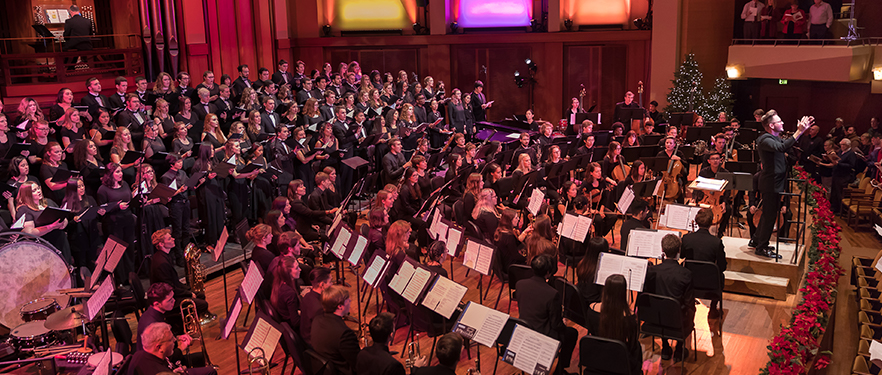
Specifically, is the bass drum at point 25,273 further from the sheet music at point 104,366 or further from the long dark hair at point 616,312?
the long dark hair at point 616,312

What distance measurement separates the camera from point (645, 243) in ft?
20.4

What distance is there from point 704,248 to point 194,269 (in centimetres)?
488

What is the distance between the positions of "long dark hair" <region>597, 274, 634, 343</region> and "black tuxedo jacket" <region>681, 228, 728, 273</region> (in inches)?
68.2

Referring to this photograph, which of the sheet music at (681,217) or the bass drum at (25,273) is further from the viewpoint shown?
the sheet music at (681,217)

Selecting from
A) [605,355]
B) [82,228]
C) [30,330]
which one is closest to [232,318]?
[30,330]

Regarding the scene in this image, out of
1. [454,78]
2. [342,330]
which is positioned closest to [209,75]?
[342,330]

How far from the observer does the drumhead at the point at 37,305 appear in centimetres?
553

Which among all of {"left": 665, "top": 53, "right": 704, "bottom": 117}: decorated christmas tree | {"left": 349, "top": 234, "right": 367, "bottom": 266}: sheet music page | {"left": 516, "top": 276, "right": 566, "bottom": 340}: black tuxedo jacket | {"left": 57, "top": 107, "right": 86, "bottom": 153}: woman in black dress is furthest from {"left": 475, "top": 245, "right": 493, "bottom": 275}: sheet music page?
{"left": 665, "top": 53, "right": 704, "bottom": 117}: decorated christmas tree

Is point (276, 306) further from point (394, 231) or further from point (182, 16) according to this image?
point (182, 16)

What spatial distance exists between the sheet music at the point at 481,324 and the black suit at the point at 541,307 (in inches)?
20.3

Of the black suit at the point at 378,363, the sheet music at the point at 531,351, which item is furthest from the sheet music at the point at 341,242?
the sheet music at the point at 531,351

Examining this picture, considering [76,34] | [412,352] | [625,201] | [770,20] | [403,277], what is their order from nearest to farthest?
[403,277], [412,352], [625,201], [76,34], [770,20]

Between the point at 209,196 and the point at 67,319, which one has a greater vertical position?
the point at 209,196

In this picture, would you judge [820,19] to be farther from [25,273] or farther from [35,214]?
[25,273]
